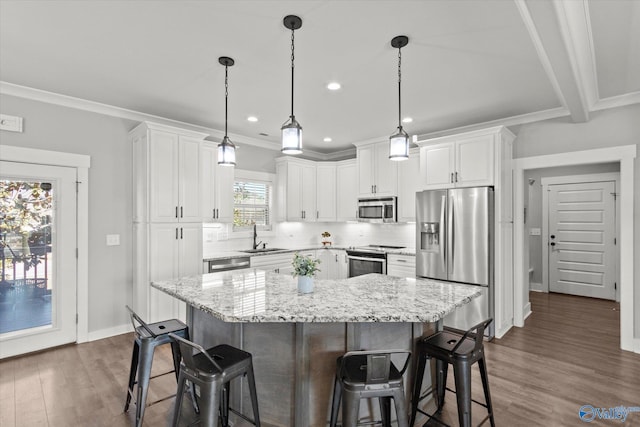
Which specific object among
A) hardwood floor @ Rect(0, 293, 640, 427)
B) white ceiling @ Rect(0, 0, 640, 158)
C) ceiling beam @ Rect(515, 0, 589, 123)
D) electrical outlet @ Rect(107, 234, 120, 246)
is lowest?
hardwood floor @ Rect(0, 293, 640, 427)

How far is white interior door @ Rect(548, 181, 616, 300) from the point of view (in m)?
5.89

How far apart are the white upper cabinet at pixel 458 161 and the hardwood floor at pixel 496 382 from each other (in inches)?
76.2

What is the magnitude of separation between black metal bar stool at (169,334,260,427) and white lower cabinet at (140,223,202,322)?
6.69ft

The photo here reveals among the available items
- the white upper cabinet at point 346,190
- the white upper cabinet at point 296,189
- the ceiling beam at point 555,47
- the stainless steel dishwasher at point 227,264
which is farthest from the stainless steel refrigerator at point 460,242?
the stainless steel dishwasher at point 227,264

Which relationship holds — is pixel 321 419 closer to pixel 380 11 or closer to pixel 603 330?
pixel 380 11

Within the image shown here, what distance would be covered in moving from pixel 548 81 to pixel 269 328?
11.0 ft

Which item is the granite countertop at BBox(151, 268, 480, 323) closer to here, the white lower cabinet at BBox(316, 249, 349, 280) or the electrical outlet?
the electrical outlet

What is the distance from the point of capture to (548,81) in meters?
3.22

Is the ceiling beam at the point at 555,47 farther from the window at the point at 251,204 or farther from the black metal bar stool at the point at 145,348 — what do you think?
the window at the point at 251,204

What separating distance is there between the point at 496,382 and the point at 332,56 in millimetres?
3097

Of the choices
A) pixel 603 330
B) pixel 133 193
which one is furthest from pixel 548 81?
pixel 133 193

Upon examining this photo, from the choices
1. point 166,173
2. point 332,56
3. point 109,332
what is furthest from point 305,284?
point 109,332

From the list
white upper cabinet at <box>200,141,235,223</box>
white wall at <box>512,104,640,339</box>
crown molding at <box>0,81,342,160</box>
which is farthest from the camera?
white upper cabinet at <box>200,141,235,223</box>

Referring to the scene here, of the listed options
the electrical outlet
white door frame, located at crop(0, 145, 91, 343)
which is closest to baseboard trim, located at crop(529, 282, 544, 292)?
the electrical outlet
